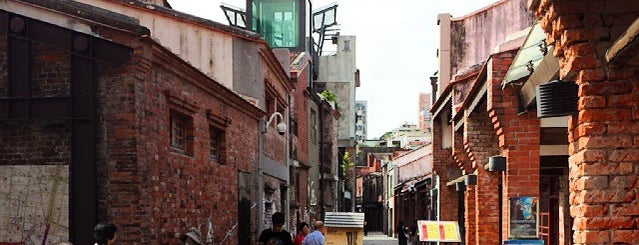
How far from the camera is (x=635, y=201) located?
656 centimetres

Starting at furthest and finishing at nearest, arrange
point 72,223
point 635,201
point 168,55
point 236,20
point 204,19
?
point 236,20 → point 204,19 → point 168,55 → point 72,223 → point 635,201

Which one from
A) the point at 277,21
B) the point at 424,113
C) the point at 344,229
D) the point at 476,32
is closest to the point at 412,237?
the point at 277,21

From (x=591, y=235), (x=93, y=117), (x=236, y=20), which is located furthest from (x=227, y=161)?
(x=236, y=20)

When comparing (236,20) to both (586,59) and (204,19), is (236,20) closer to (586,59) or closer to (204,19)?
(204,19)

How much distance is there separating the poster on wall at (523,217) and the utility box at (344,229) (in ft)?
26.7

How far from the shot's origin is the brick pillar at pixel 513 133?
12.9 metres

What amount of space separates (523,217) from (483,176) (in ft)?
12.5

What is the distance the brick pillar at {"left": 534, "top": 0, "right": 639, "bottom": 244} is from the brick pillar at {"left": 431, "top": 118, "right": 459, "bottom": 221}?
1894cm

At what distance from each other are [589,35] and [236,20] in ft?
104

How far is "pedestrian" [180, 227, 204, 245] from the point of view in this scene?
1181cm

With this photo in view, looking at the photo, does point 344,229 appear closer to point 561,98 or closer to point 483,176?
point 483,176

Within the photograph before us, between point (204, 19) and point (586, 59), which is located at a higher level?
point (204, 19)

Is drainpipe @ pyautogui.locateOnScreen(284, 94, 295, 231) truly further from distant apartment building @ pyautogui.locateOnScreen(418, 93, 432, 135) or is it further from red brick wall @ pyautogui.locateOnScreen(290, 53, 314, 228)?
distant apartment building @ pyautogui.locateOnScreen(418, 93, 432, 135)

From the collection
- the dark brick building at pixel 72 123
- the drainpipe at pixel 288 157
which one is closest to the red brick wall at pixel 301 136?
the drainpipe at pixel 288 157
